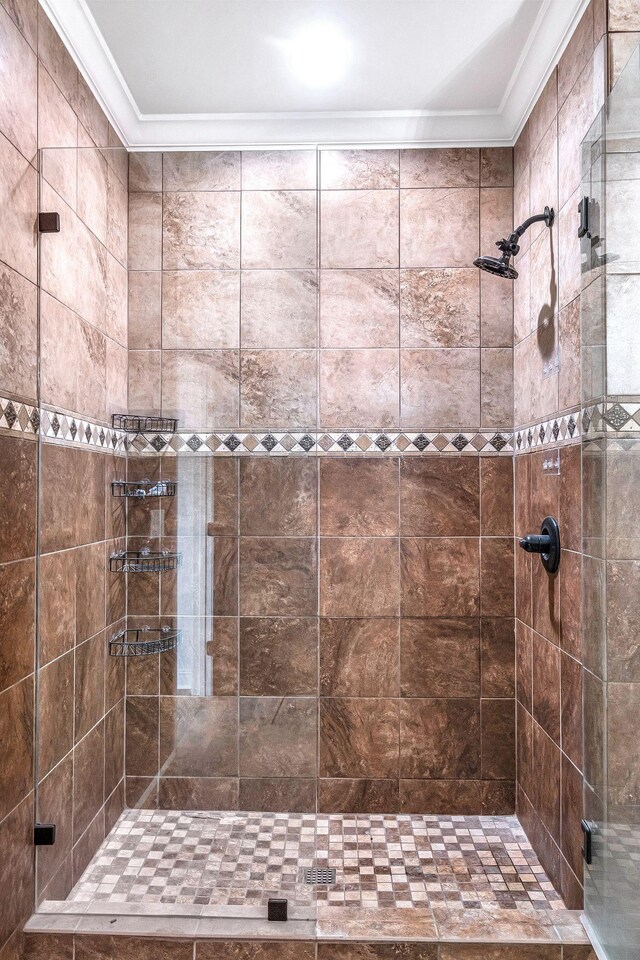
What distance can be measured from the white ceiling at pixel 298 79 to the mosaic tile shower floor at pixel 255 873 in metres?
1.99

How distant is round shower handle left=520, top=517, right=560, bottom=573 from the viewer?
6.24 ft

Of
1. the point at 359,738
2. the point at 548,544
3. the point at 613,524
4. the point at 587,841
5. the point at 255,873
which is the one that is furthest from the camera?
the point at 359,738

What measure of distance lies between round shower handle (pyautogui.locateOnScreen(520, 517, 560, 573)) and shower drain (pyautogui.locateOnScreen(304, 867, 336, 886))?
3.42 feet

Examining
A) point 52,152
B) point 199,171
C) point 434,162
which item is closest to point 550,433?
point 434,162

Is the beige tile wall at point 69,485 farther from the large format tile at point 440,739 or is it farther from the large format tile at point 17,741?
the large format tile at point 440,739

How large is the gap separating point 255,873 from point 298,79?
7.64 ft

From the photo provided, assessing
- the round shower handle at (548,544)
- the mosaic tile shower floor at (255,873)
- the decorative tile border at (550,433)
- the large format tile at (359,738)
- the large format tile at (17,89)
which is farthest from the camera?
the large format tile at (359,738)

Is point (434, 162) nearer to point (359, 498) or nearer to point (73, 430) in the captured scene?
point (359, 498)

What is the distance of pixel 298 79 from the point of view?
2.14 metres

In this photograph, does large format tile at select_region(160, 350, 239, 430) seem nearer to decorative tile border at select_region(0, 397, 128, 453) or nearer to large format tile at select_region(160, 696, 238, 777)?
decorative tile border at select_region(0, 397, 128, 453)

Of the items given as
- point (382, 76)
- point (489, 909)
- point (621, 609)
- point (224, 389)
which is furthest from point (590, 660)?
point (382, 76)

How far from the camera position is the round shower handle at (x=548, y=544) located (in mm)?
1903

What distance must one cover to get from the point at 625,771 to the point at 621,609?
1.09ft

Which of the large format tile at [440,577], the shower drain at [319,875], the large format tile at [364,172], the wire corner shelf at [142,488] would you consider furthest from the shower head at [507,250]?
the shower drain at [319,875]
